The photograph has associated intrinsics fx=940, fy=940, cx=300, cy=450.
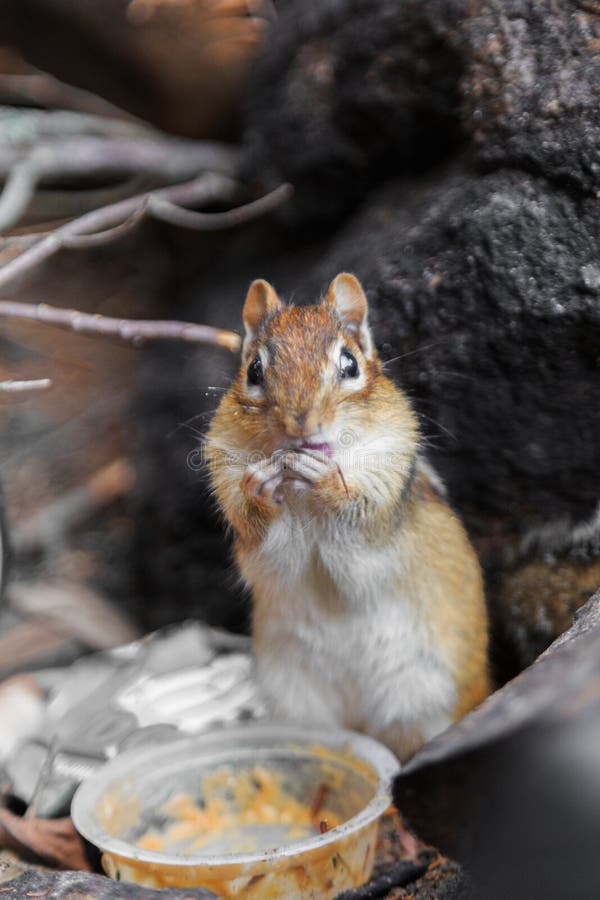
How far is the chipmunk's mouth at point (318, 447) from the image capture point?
193 centimetres

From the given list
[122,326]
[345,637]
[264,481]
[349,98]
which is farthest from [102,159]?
[345,637]

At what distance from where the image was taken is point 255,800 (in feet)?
7.77

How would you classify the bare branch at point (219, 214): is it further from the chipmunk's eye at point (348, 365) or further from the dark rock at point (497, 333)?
the chipmunk's eye at point (348, 365)

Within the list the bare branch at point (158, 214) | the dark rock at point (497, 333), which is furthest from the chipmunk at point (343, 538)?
the bare branch at point (158, 214)

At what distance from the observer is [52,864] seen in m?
2.23

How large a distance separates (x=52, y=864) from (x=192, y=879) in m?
0.52

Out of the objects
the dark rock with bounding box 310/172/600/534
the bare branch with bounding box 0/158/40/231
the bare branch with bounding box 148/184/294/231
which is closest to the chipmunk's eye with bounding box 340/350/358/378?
the dark rock with bounding box 310/172/600/534

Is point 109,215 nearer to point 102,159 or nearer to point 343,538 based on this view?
point 102,159

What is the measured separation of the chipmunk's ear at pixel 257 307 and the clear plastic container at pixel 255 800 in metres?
1.02

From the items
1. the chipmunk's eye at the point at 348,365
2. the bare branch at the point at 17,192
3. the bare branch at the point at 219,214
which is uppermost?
the bare branch at the point at 17,192

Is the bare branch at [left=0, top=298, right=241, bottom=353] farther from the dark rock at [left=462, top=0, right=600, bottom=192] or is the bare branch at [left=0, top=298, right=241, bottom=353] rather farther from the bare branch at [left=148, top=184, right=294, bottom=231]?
the dark rock at [left=462, top=0, right=600, bottom=192]

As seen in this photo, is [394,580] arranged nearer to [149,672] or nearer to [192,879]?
[192,879]

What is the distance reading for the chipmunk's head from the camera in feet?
6.31

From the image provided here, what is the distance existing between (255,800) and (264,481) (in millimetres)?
879
